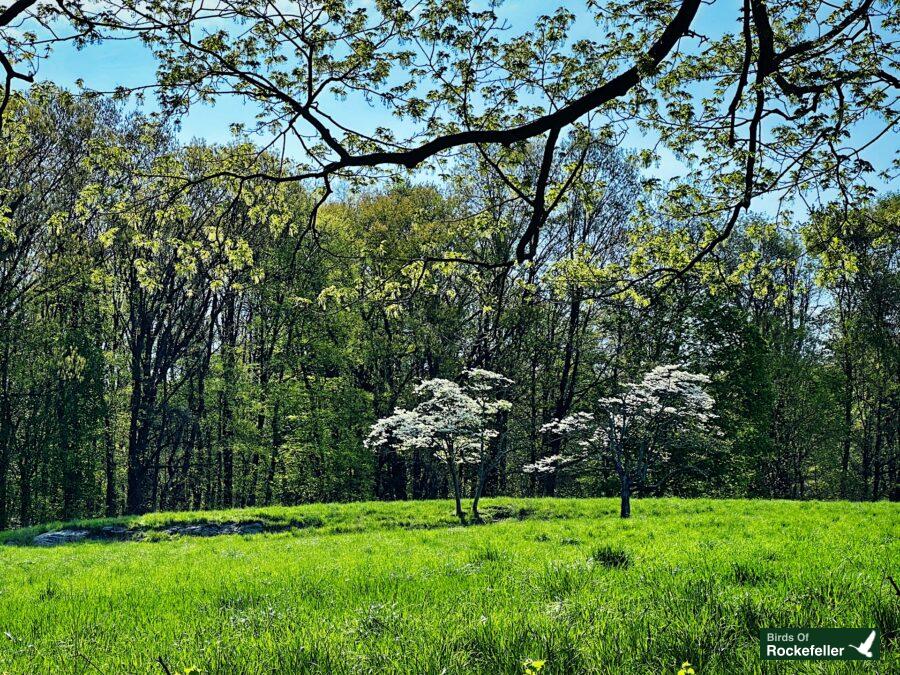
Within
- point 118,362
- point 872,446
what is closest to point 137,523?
point 118,362

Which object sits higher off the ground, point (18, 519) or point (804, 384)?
point (804, 384)

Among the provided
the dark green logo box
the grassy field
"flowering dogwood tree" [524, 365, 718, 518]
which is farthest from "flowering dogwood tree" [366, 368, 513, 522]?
the dark green logo box

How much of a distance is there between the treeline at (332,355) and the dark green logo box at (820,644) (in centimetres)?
1665

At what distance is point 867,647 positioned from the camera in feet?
9.32

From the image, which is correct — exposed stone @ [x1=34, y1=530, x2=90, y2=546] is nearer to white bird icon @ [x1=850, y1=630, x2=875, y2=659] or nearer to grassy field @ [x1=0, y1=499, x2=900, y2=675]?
grassy field @ [x1=0, y1=499, x2=900, y2=675]

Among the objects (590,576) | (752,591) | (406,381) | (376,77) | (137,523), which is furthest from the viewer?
(406,381)

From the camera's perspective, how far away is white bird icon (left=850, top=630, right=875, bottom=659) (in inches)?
109

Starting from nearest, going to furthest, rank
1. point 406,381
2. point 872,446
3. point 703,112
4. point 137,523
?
point 703,112 → point 137,523 → point 406,381 → point 872,446

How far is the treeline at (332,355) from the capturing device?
22.1 m

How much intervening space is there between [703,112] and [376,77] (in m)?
4.98

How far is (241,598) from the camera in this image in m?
5.59

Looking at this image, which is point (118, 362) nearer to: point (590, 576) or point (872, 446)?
point (590, 576)

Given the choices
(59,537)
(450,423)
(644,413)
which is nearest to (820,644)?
(644,413)

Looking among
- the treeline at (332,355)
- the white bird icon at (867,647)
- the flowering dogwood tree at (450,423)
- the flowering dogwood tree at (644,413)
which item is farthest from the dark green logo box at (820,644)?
the treeline at (332,355)
